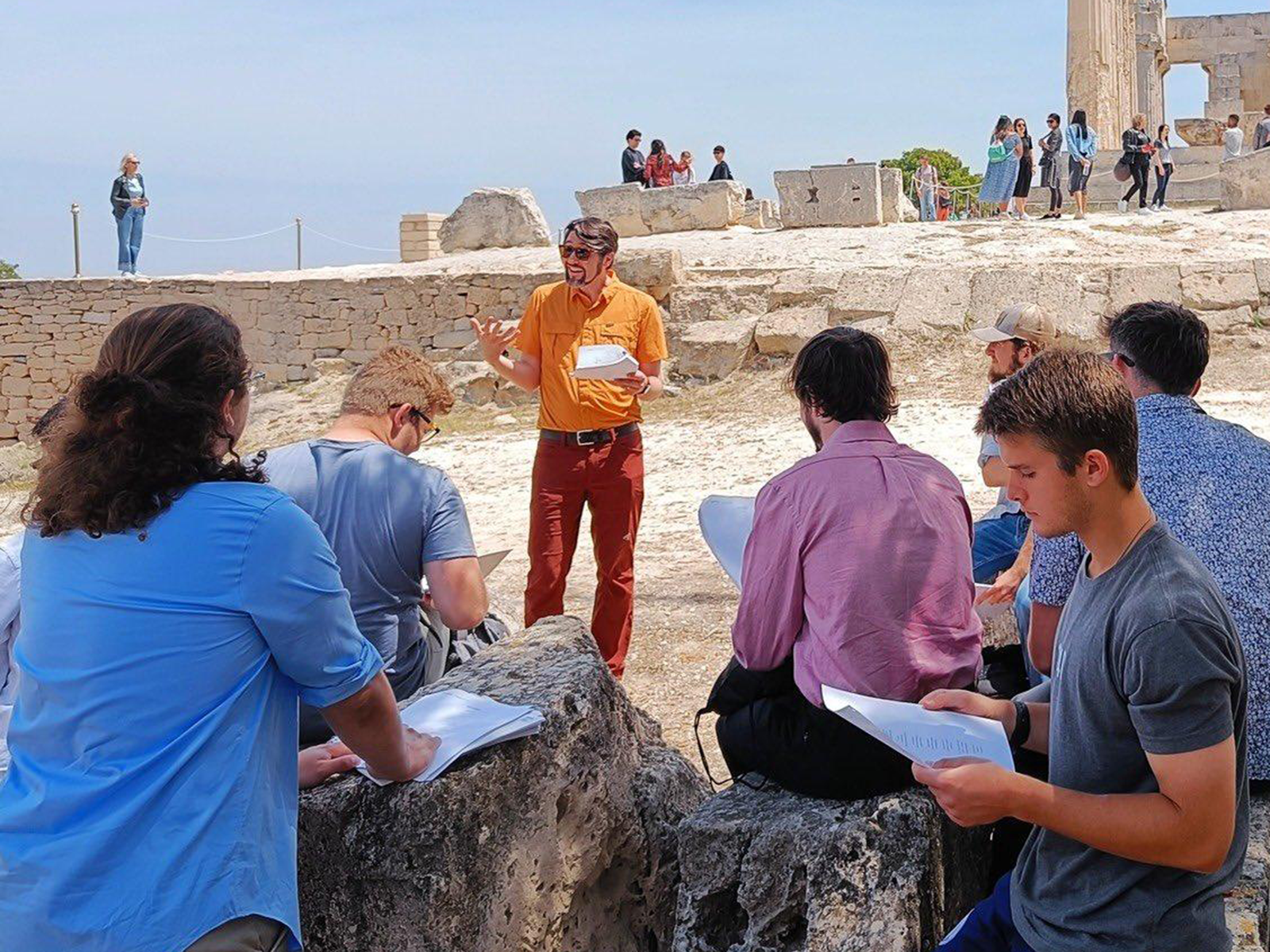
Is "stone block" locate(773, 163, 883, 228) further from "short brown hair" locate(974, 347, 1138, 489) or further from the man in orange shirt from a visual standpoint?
"short brown hair" locate(974, 347, 1138, 489)

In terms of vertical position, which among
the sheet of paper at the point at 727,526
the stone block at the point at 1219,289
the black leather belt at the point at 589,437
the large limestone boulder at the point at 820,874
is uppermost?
the stone block at the point at 1219,289

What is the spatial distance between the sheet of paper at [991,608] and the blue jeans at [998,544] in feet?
0.91

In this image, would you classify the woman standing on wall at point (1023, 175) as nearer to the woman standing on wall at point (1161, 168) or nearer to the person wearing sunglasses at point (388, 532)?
the woman standing on wall at point (1161, 168)

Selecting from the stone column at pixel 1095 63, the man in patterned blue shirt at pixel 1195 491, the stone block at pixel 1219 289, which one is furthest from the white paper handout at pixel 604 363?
the stone column at pixel 1095 63

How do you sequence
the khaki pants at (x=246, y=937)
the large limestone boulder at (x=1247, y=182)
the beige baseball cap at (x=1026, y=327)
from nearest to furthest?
the khaki pants at (x=246, y=937) < the beige baseball cap at (x=1026, y=327) < the large limestone boulder at (x=1247, y=182)

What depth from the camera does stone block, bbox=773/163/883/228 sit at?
1570cm

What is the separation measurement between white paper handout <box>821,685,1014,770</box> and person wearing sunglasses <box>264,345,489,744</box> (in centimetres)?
122

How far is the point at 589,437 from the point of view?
5137 mm

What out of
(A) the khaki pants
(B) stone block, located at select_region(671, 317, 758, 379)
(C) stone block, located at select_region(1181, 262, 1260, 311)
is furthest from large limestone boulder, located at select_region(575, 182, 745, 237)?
(A) the khaki pants

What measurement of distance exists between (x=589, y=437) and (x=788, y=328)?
7555 mm

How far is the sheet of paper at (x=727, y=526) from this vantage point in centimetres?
359

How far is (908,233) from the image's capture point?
14.8 m

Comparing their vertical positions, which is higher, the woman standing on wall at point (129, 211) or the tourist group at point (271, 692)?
the woman standing on wall at point (129, 211)

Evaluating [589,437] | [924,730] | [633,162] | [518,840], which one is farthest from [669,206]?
[924,730]
